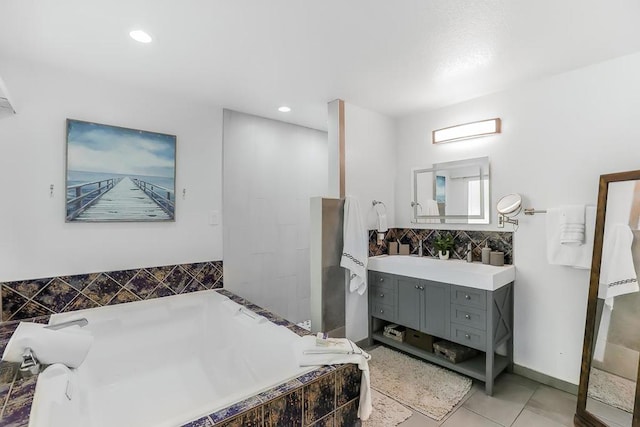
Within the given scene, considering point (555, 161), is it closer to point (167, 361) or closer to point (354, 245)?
point (354, 245)

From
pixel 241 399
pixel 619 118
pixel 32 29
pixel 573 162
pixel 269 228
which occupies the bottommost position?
pixel 241 399

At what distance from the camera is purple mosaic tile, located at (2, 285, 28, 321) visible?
2029 mm

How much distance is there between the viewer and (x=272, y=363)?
1.86 meters

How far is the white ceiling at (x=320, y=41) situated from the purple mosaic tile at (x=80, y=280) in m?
1.53

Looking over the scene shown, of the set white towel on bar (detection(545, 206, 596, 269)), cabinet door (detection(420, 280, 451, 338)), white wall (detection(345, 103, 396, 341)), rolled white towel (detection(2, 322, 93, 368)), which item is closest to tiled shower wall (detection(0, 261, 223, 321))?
rolled white towel (detection(2, 322, 93, 368))

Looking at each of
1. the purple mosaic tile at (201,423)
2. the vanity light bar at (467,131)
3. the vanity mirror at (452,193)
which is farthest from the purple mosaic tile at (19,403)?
the vanity light bar at (467,131)

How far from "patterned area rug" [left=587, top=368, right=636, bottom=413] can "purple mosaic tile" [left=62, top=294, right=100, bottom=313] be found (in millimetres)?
3519

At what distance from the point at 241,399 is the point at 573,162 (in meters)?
2.72

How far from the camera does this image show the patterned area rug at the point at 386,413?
198cm

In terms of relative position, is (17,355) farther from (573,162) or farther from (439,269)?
(573,162)

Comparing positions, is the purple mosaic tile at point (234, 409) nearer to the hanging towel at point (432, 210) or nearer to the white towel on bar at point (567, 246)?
the white towel on bar at point (567, 246)

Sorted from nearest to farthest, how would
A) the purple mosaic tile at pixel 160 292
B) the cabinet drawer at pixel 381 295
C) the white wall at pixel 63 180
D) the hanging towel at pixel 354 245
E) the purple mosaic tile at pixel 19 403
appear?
1. the purple mosaic tile at pixel 19 403
2. the white wall at pixel 63 180
3. the purple mosaic tile at pixel 160 292
4. the hanging towel at pixel 354 245
5. the cabinet drawer at pixel 381 295

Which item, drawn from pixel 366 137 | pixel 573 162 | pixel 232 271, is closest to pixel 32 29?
pixel 232 271

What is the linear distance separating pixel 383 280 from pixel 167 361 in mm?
1943
